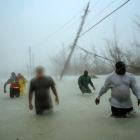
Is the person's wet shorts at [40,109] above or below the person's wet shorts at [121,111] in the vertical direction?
below

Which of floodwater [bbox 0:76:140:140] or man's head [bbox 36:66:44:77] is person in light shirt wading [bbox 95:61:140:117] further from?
man's head [bbox 36:66:44:77]

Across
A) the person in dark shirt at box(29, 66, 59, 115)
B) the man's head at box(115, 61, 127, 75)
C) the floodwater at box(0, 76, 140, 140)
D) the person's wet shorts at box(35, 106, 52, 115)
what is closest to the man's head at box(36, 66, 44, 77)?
the person in dark shirt at box(29, 66, 59, 115)

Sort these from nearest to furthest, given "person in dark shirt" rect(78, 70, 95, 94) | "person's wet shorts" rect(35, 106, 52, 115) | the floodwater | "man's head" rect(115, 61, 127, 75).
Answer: the floodwater < "man's head" rect(115, 61, 127, 75) < "person's wet shorts" rect(35, 106, 52, 115) < "person in dark shirt" rect(78, 70, 95, 94)

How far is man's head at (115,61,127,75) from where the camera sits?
4.46 m

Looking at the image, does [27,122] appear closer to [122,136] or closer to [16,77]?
[122,136]

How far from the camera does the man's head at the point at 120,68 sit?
4465 millimetres

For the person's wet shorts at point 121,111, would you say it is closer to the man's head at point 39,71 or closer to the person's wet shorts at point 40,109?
the person's wet shorts at point 40,109

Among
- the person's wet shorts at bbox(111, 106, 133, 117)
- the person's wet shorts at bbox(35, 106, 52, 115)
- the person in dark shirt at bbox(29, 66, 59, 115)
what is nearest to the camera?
the person's wet shorts at bbox(111, 106, 133, 117)

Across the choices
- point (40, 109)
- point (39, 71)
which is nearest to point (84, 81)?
point (40, 109)

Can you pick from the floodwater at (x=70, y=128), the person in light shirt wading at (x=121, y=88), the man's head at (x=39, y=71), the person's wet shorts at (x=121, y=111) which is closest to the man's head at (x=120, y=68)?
the person in light shirt wading at (x=121, y=88)

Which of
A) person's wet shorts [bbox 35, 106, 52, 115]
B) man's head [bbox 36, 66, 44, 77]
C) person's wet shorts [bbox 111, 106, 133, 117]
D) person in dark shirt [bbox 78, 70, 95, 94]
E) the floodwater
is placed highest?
man's head [bbox 36, 66, 44, 77]

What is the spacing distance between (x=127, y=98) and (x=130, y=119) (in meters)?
0.51

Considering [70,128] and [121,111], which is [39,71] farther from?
[121,111]

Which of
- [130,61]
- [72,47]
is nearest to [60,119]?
[72,47]
